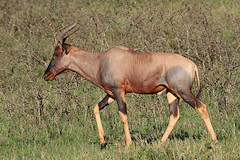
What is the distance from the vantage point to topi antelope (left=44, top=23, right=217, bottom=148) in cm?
671

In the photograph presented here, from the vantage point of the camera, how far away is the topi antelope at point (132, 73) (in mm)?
6715

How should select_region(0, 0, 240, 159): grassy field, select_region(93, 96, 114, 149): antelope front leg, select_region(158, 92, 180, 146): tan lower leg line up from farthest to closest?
select_region(93, 96, 114, 149): antelope front leg → select_region(158, 92, 180, 146): tan lower leg → select_region(0, 0, 240, 159): grassy field

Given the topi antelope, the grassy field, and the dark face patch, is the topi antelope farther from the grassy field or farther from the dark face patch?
the grassy field

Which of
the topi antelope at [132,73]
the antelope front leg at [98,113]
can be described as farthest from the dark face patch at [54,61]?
the antelope front leg at [98,113]

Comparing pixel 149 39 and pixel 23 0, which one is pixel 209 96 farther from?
pixel 23 0

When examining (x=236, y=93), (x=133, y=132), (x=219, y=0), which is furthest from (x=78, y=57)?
(x=219, y=0)

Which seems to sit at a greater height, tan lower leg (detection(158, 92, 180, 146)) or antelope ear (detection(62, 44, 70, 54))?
antelope ear (detection(62, 44, 70, 54))

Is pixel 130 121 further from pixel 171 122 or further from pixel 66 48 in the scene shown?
pixel 66 48

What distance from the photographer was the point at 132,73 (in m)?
7.03

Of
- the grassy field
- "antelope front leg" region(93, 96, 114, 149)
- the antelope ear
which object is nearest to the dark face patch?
the antelope ear

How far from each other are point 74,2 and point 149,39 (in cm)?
824

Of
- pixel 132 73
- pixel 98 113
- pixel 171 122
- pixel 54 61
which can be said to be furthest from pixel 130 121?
pixel 54 61

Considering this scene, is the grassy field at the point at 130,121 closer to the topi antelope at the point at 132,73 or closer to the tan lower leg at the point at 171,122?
the tan lower leg at the point at 171,122

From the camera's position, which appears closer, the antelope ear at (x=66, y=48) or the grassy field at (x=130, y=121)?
the grassy field at (x=130, y=121)
